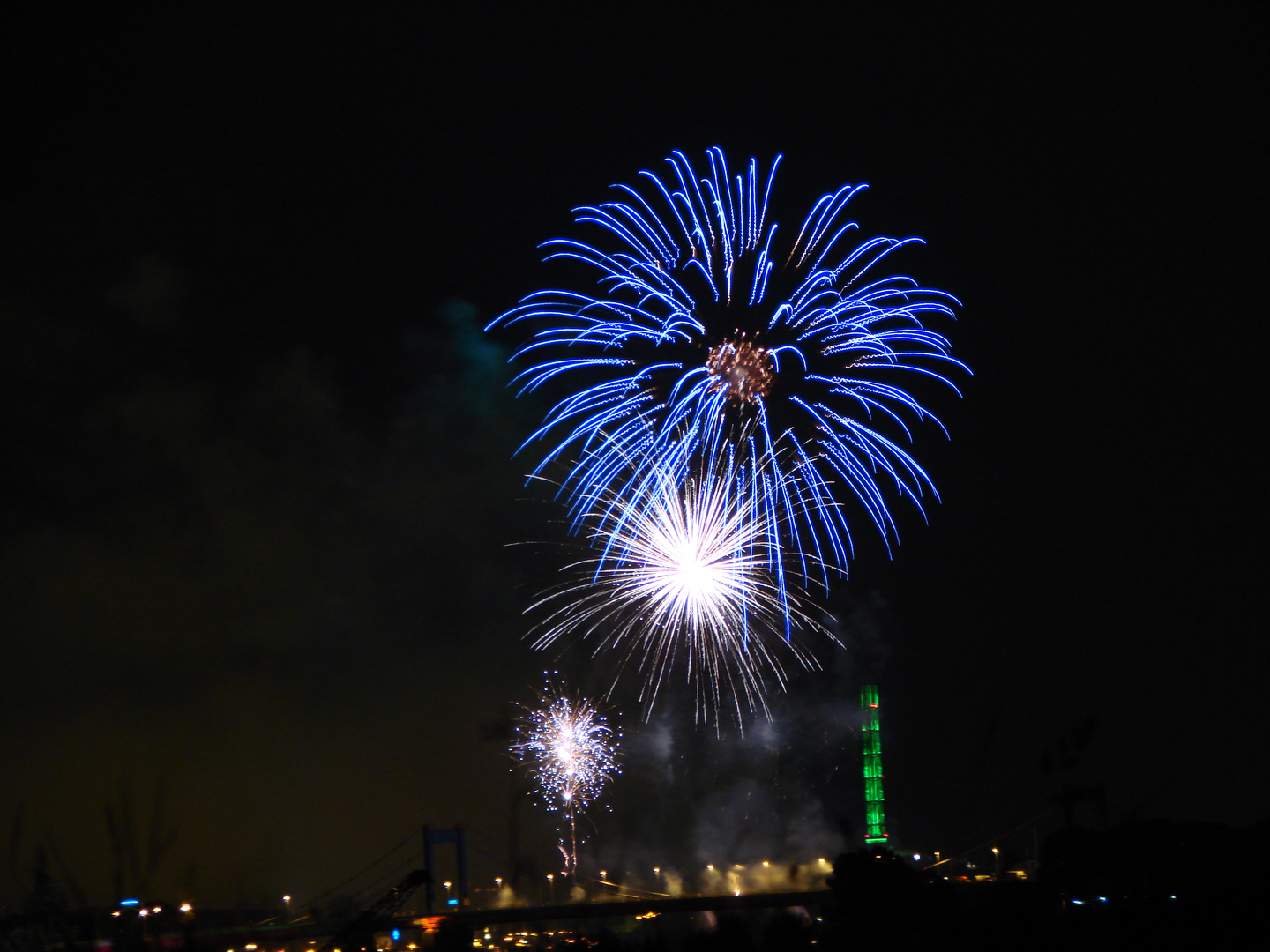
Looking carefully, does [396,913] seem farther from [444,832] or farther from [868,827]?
[868,827]

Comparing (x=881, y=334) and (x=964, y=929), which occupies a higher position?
(x=881, y=334)

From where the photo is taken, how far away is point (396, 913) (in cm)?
6838

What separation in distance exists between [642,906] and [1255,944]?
52.5 metres

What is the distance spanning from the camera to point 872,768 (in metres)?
104

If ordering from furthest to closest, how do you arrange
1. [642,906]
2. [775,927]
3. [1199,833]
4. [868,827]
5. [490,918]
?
[868,827], [642,906], [490,918], [1199,833], [775,927]

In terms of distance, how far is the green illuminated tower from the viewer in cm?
10294

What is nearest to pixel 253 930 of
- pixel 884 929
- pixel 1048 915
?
pixel 884 929

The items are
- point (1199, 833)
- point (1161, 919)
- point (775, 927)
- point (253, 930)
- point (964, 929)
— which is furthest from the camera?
point (253, 930)

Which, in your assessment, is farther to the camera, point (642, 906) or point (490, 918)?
point (642, 906)

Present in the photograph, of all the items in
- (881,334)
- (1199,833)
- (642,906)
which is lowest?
(642,906)

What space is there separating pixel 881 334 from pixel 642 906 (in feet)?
194

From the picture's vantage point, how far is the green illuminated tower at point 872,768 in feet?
338

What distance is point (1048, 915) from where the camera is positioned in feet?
124

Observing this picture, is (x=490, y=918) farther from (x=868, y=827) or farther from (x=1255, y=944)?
(x=1255, y=944)
